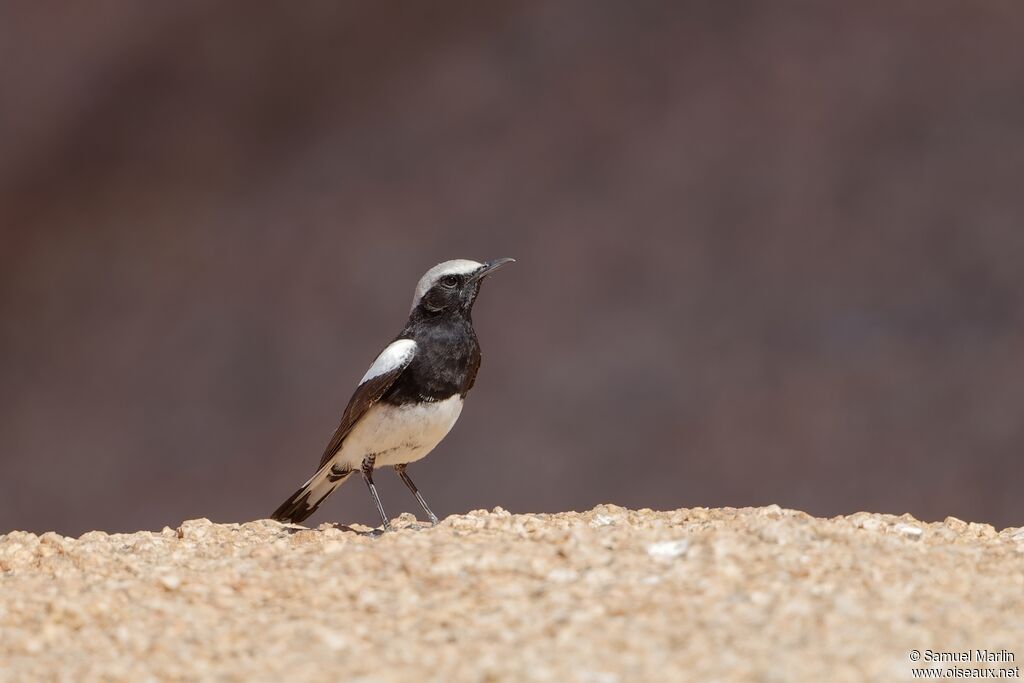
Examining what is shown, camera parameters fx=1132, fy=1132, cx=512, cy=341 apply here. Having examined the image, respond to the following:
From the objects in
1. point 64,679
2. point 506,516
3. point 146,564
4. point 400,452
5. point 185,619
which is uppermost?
point 400,452

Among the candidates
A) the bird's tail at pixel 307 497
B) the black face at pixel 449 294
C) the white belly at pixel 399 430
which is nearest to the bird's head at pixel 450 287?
the black face at pixel 449 294

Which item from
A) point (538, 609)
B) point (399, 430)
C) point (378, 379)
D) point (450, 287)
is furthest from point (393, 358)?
point (538, 609)

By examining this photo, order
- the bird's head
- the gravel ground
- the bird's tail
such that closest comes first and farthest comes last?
the gravel ground
the bird's head
the bird's tail

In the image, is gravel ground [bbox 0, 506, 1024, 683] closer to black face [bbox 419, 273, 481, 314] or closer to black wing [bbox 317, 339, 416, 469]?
black wing [bbox 317, 339, 416, 469]

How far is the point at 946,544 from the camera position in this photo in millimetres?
3900

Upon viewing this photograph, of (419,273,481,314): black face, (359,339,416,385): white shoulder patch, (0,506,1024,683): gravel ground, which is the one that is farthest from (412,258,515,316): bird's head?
(0,506,1024,683): gravel ground

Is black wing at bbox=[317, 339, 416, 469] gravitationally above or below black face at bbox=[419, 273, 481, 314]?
below

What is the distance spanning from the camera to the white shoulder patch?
553 cm

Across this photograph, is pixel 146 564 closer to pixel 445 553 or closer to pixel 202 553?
pixel 202 553

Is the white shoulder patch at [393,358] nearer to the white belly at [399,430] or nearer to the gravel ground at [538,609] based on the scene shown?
the white belly at [399,430]

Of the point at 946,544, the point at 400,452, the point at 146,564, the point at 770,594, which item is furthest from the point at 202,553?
the point at 946,544

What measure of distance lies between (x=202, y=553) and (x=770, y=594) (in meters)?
2.47

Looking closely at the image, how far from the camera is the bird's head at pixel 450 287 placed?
573cm

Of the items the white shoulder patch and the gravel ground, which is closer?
the gravel ground
